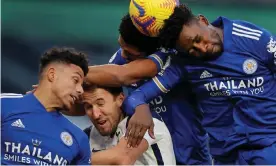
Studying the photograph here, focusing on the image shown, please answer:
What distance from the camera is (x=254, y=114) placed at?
3.69m

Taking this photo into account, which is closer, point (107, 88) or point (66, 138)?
point (66, 138)

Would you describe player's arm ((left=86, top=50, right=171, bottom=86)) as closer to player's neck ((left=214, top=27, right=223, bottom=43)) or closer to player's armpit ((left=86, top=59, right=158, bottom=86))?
player's armpit ((left=86, top=59, right=158, bottom=86))

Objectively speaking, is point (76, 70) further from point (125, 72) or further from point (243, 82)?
point (243, 82)

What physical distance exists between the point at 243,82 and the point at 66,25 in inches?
96.9

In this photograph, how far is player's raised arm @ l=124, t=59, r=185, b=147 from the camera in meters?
3.56

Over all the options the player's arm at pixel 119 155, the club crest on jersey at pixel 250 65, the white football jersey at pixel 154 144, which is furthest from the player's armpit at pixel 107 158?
the club crest on jersey at pixel 250 65

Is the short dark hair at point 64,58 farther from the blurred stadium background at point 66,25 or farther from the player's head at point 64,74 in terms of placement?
the blurred stadium background at point 66,25

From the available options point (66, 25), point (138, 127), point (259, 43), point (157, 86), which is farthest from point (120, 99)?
point (66, 25)

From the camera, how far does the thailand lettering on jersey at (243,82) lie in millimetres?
3666

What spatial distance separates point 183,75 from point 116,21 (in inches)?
85.5

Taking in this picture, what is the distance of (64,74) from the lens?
11.4 feet

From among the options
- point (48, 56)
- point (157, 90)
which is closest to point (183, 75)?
point (157, 90)

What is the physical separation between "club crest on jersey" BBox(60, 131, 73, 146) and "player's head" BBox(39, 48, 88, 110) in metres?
0.12

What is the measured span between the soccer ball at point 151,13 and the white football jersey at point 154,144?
16.8 inches
